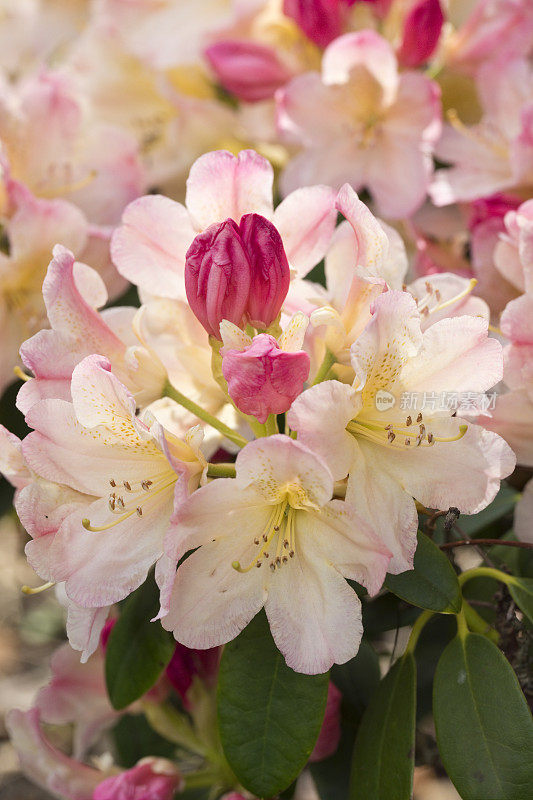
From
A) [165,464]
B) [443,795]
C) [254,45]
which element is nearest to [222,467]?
[165,464]

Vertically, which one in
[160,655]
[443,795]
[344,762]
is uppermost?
[160,655]

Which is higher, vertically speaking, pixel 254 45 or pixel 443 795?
pixel 254 45

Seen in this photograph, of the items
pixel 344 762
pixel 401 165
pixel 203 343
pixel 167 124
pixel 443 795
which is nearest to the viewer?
pixel 203 343

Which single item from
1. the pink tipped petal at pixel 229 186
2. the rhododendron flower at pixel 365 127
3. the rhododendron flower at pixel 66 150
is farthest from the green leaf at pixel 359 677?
the rhododendron flower at pixel 66 150

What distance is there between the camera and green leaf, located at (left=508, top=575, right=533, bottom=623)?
797 mm

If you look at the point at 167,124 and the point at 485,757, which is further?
the point at 167,124

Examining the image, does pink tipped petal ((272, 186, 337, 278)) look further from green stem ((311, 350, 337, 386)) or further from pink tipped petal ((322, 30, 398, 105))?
pink tipped petal ((322, 30, 398, 105))

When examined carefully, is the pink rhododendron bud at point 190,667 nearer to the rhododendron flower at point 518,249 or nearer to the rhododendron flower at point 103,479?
the rhododendron flower at point 103,479

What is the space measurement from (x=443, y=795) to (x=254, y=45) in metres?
1.29

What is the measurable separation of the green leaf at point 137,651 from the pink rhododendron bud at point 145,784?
0.43 feet

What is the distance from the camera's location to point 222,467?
2.37 feet

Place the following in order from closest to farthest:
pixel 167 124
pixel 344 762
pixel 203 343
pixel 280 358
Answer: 1. pixel 280 358
2. pixel 203 343
3. pixel 344 762
4. pixel 167 124

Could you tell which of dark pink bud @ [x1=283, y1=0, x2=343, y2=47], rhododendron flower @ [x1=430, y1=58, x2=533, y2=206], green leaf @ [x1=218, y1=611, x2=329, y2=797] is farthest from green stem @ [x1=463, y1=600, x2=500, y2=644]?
dark pink bud @ [x1=283, y1=0, x2=343, y2=47]

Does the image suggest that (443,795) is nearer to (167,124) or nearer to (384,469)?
(384,469)
